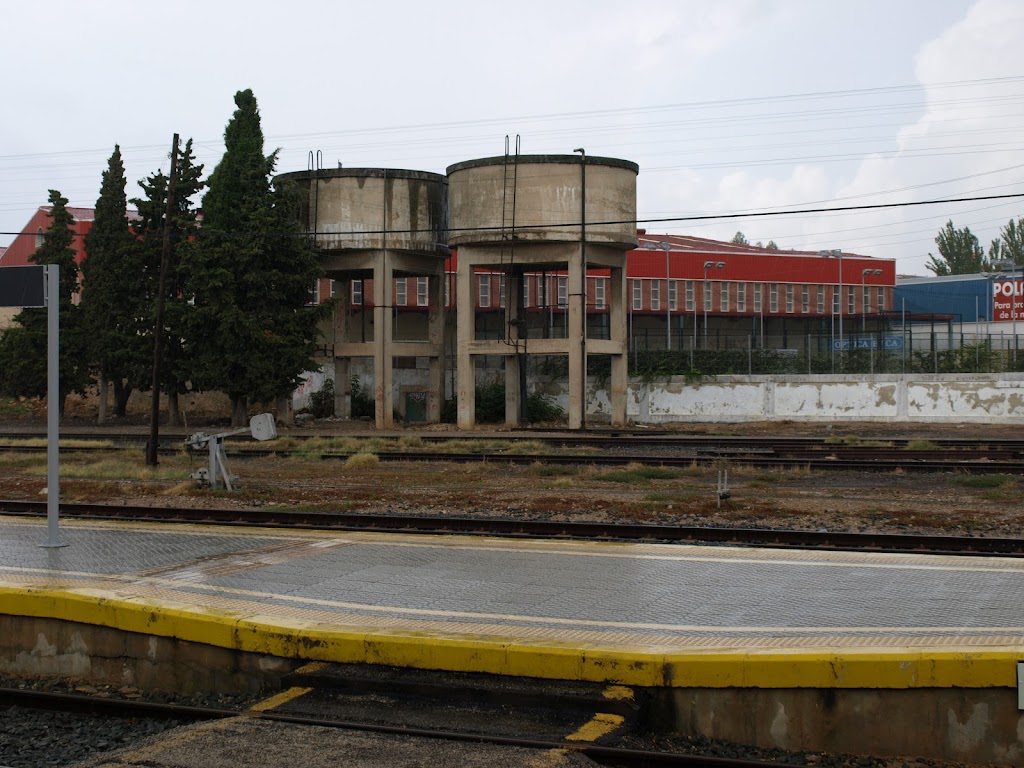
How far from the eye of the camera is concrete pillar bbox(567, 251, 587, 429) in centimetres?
4122

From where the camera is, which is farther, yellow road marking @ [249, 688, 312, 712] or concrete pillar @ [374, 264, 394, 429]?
concrete pillar @ [374, 264, 394, 429]

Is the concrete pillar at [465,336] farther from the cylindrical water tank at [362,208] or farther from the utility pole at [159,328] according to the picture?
the utility pole at [159,328]

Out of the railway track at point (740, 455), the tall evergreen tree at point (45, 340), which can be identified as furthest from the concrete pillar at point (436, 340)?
the tall evergreen tree at point (45, 340)

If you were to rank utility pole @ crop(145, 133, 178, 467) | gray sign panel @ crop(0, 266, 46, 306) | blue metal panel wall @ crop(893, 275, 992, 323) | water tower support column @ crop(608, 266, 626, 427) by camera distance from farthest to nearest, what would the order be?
blue metal panel wall @ crop(893, 275, 992, 323), water tower support column @ crop(608, 266, 626, 427), utility pole @ crop(145, 133, 178, 467), gray sign panel @ crop(0, 266, 46, 306)

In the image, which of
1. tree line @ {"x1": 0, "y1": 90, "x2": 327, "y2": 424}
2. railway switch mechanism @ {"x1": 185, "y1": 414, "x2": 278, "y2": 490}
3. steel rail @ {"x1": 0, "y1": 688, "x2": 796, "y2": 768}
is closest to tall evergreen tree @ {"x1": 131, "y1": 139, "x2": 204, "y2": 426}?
tree line @ {"x1": 0, "y1": 90, "x2": 327, "y2": 424}

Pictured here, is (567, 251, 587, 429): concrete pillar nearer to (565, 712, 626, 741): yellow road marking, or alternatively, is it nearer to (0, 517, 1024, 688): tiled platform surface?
(0, 517, 1024, 688): tiled platform surface

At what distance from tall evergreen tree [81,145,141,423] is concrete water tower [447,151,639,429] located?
13.5 m

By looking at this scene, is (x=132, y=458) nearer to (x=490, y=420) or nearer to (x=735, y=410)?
(x=490, y=420)

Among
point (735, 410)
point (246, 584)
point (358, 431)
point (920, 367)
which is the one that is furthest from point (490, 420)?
point (246, 584)

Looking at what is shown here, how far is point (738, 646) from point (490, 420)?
39910 mm

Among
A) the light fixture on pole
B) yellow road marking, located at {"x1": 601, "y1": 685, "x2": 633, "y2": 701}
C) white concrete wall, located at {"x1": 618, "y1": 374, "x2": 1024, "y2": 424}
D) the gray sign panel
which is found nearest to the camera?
yellow road marking, located at {"x1": 601, "y1": 685, "x2": 633, "y2": 701}

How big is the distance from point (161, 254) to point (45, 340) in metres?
8.16

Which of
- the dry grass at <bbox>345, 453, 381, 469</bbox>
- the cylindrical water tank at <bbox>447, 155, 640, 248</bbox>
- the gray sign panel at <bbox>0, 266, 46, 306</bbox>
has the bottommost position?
the dry grass at <bbox>345, 453, 381, 469</bbox>

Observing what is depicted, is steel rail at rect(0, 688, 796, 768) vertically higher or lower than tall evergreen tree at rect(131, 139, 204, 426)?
lower
